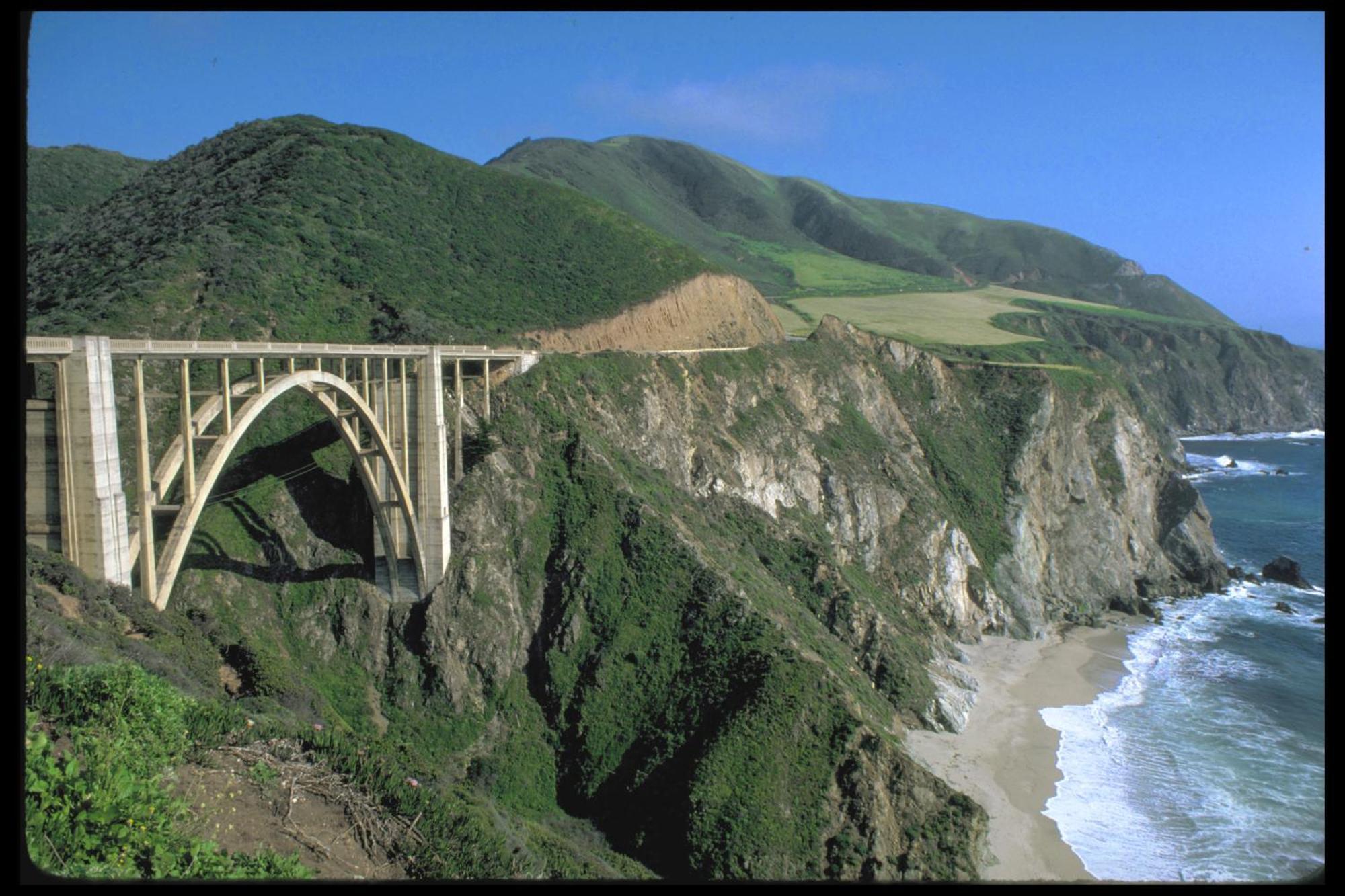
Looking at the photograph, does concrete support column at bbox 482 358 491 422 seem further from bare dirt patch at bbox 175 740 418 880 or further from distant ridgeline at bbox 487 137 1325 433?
distant ridgeline at bbox 487 137 1325 433

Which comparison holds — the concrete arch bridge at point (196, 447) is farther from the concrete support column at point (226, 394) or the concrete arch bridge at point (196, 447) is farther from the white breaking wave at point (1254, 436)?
the white breaking wave at point (1254, 436)

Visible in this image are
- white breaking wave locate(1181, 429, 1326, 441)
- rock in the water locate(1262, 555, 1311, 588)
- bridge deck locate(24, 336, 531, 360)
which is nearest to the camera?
bridge deck locate(24, 336, 531, 360)

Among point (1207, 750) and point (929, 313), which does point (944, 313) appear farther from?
point (1207, 750)

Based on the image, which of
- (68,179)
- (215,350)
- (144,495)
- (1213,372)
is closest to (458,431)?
(215,350)

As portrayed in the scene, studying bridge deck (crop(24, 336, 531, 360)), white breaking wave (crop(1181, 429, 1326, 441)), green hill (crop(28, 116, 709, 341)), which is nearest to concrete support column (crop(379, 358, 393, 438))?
bridge deck (crop(24, 336, 531, 360))

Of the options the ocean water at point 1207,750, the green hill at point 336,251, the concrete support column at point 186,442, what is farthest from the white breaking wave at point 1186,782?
the green hill at point 336,251
